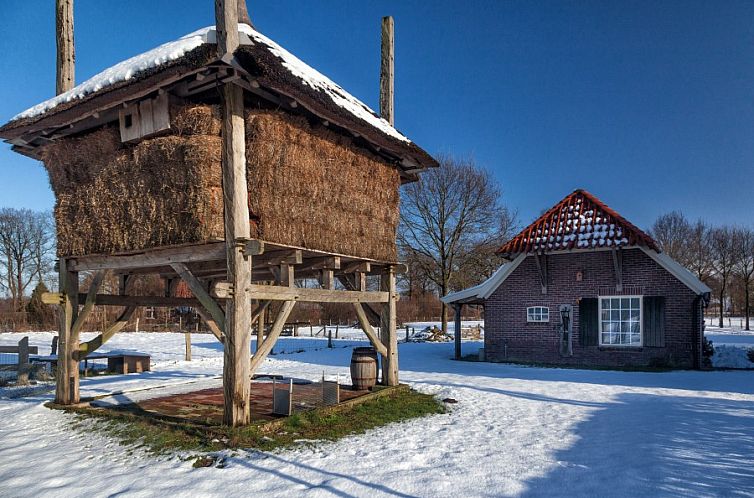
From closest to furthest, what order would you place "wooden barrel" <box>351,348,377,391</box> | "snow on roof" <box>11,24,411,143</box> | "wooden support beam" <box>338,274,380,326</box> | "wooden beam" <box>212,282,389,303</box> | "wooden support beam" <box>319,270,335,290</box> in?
"wooden beam" <box>212,282,389,303</box> → "snow on roof" <box>11,24,411,143</box> → "wooden support beam" <box>319,270,335,290</box> → "wooden barrel" <box>351,348,377,391</box> → "wooden support beam" <box>338,274,380,326</box>

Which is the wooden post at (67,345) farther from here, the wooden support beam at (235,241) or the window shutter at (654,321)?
the window shutter at (654,321)

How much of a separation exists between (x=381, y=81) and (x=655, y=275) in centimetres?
1032

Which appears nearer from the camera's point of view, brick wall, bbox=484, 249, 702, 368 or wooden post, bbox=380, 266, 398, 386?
wooden post, bbox=380, 266, 398, 386

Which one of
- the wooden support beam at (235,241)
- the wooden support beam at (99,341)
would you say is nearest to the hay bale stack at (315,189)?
the wooden support beam at (235,241)

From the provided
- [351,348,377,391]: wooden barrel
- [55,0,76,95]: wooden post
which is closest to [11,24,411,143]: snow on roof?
[55,0,76,95]: wooden post

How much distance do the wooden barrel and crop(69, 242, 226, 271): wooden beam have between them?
393 centimetres

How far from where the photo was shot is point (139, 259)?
859 centimetres

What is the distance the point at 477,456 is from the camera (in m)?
6.52

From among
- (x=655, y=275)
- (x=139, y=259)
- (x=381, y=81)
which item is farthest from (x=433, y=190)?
(x=139, y=259)

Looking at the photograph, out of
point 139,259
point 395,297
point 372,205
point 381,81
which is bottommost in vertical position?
point 395,297

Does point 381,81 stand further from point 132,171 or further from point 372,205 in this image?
point 132,171

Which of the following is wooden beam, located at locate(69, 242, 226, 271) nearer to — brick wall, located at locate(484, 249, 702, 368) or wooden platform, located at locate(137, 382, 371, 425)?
wooden platform, located at locate(137, 382, 371, 425)

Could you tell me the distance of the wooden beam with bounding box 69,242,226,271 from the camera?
7523 millimetres

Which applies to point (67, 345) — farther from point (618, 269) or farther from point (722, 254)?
point (722, 254)
